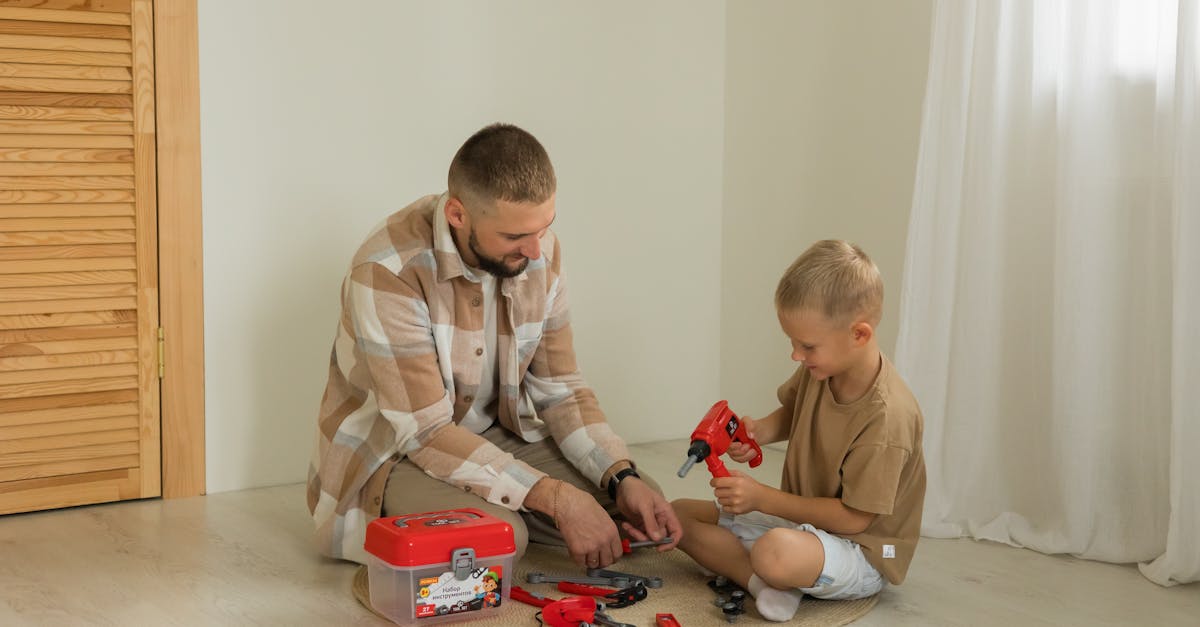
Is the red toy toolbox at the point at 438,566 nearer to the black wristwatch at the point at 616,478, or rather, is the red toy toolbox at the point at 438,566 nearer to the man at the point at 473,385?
the man at the point at 473,385

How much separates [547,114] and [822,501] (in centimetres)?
154

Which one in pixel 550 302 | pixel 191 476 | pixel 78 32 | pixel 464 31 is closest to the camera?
pixel 550 302

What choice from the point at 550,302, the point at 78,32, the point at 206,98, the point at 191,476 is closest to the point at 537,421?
the point at 550,302

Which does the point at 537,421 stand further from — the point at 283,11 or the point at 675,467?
the point at 283,11

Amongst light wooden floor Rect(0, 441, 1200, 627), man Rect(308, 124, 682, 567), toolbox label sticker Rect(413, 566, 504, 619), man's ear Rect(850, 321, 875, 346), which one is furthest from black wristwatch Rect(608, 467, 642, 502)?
man's ear Rect(850, 321, 875, 346)

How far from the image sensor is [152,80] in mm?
2596

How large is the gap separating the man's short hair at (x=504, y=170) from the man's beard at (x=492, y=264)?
0.06 metres

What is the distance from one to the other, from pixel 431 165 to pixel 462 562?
4.64ft

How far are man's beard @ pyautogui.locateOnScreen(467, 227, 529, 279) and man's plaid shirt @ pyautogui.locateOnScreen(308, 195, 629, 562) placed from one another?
37 millimetres

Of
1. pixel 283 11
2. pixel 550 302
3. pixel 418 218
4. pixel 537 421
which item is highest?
pixel 283 11

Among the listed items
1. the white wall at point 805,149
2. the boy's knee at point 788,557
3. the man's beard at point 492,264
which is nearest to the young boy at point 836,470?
the boy's knee at point 788,557

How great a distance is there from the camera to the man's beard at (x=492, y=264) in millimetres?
2062

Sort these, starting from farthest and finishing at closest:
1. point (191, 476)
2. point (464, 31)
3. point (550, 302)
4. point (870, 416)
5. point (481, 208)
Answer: point (464, 31)
point (191, 476)
point (550, 302)
point (481, 208)
point (870, 416)

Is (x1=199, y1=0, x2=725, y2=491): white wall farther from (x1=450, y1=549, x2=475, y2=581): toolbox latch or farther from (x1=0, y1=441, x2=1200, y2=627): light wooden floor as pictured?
(x1=450, y1=549, x2=475, y2=581): toolbox latch
